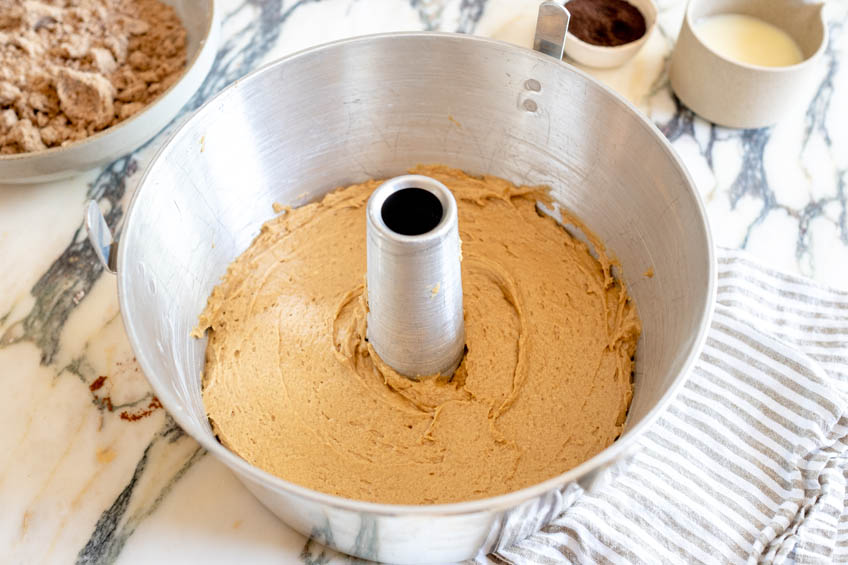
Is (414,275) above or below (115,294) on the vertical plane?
above

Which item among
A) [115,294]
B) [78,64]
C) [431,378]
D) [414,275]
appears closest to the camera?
[414,275]

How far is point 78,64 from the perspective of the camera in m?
1.02

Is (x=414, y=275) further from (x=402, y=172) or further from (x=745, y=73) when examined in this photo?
(x=745, y=73)

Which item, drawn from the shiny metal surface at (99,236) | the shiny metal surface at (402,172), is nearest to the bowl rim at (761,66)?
the shiny metal surface at (402,172)

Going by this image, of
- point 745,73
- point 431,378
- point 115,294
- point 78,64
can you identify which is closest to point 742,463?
point 431,378

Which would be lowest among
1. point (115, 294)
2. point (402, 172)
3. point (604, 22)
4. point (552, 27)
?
point (115, 294)

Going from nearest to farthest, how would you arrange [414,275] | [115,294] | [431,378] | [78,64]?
1. [414,275]
2. [431,378]
3. [115,294]
4. [78,64]

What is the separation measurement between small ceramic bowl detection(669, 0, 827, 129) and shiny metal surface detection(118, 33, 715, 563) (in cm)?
28

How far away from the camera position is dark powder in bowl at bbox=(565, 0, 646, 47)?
3.49ft

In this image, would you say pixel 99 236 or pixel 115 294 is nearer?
pixel 99 236

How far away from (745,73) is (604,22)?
0.74ft

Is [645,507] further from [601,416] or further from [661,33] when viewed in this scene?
[661,33]

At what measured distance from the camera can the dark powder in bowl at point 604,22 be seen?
3.49 feet

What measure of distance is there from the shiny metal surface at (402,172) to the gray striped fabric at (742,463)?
81mm
